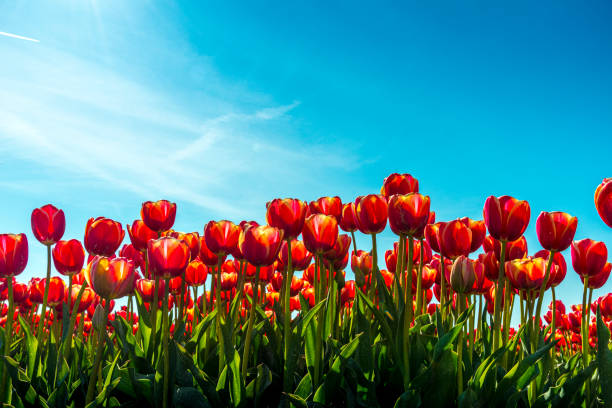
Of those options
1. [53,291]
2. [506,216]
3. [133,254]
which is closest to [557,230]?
[506,216]

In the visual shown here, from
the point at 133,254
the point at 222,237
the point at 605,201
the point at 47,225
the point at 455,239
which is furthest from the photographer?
the point at 133,254

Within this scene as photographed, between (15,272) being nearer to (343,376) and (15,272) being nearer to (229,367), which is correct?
(229,367)

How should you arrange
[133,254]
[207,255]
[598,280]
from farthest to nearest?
[133,254]
[207,255]
[598,280]

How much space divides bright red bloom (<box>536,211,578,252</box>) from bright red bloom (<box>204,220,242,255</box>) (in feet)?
6.28

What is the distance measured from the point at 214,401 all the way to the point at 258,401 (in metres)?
0.25

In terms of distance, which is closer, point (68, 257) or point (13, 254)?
point (13, 254)

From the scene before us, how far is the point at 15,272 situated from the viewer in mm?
3418

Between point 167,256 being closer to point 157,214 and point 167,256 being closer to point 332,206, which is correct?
point 157,214

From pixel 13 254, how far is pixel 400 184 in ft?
8.66

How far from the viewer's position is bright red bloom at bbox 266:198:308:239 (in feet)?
9.56

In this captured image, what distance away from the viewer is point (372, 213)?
119 inches

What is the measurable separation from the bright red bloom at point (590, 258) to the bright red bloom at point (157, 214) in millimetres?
2964

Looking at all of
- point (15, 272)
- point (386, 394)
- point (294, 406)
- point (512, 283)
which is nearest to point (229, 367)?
point (294, 406)

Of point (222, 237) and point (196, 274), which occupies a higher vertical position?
point (222, 237)
